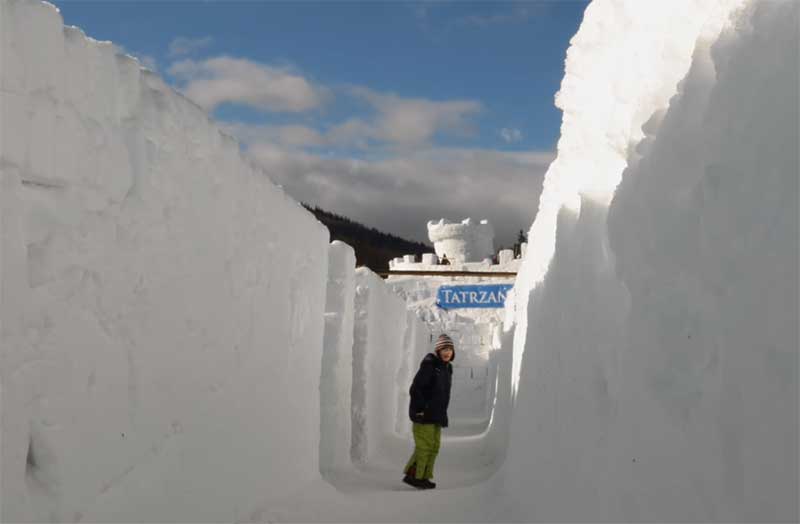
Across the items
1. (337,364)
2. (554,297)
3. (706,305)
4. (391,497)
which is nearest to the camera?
(706,305)

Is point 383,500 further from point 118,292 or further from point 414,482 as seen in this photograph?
point 118,292

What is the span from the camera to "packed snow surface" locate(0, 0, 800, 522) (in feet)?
6.90

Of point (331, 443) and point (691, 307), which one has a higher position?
point (691, 307)

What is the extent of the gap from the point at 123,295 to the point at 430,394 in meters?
4.50

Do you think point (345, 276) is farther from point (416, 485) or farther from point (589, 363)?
point (589, 363)

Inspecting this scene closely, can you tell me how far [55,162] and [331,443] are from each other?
5384 mm

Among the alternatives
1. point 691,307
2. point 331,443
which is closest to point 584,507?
point 691,307

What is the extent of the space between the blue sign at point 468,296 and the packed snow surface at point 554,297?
1871 cm

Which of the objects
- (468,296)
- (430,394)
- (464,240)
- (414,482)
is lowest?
(414,482)

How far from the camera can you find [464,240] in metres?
28.4

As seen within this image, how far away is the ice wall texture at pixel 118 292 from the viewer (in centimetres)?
234

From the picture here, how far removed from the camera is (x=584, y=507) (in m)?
3.51

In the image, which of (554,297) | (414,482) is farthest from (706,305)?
(414,482)

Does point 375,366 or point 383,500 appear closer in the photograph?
point 383,500
